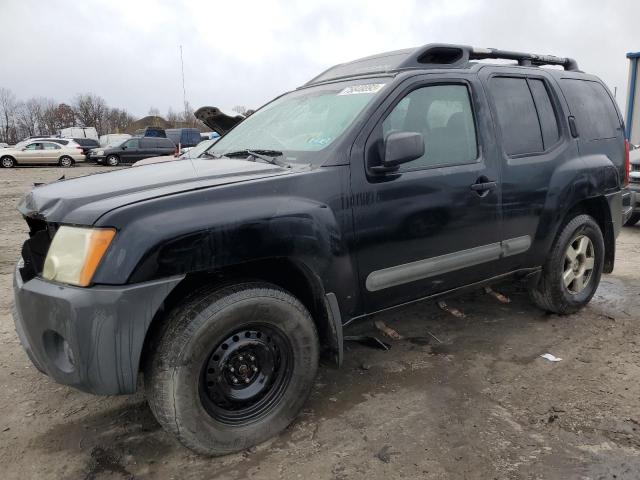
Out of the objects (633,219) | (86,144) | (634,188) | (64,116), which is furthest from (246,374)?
(64,116)

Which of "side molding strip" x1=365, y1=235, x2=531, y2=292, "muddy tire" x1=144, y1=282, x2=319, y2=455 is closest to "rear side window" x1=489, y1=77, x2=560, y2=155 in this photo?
"side molding strip" x1=365, y1=235, x2=531, y2=292

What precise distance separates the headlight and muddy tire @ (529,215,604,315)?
10.5 feet

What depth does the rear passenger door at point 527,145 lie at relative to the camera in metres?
3.41

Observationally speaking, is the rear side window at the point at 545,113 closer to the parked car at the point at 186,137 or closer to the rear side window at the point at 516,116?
the rear side window at the point at 516,116

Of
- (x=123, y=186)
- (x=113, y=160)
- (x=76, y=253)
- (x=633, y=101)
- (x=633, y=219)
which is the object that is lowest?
(x=633, y=219)

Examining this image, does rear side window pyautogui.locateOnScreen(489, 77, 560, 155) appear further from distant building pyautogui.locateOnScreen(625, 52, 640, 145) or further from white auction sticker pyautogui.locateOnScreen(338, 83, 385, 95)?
distant building pyautogui.locateOnScreen(625, 52, 640, 145)

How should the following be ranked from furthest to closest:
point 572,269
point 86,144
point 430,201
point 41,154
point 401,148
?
point 86,144 < point 41,154 < point 572,269 < point 430,201 < point 401,148

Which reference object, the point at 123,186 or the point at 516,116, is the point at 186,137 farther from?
the point at 123,186

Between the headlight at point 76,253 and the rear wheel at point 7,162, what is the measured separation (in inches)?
1033

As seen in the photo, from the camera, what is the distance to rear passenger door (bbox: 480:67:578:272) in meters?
3.41

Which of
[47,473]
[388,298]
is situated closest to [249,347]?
[388,298]

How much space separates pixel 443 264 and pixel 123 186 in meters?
1.86

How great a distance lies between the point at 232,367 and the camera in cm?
246

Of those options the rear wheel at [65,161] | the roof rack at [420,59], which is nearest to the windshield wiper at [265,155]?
the roof rack at [420,59]
